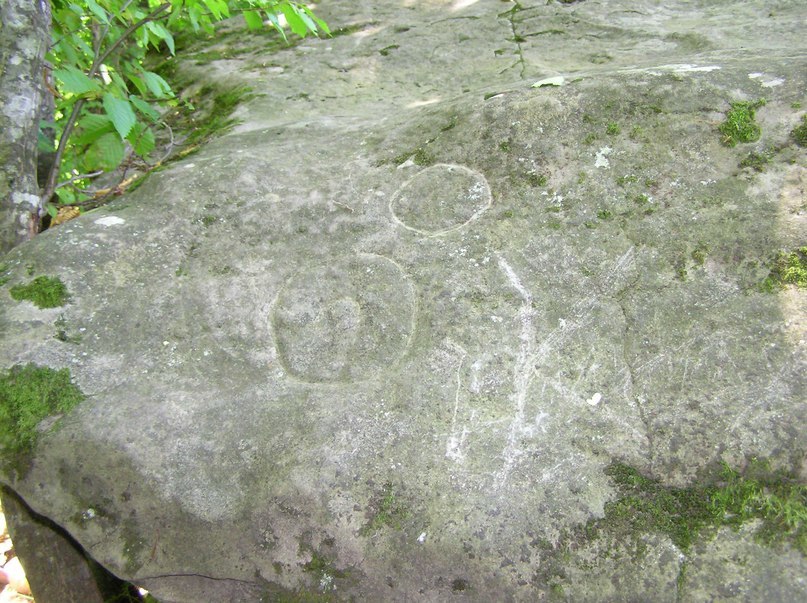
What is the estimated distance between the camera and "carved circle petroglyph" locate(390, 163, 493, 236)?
6.59 feet

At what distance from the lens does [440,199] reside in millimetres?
2070

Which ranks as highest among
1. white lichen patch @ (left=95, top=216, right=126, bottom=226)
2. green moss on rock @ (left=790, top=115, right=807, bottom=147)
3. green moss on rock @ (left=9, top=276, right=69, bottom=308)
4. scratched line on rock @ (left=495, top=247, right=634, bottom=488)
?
white lichen patch @ (left=95, top=216, right=126, bottom=226)

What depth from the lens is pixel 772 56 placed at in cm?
221

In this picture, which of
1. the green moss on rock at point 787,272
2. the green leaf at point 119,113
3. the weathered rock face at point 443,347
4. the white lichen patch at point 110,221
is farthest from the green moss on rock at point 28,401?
the green moss on rock at point 787,272

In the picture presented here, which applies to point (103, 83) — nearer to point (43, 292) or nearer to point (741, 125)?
point (43, 292)

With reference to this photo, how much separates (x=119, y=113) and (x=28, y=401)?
38.8 inches

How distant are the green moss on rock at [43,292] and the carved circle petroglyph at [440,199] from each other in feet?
3.35

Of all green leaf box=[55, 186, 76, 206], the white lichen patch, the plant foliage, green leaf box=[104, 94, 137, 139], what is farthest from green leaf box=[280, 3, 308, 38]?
green leaf box=[55, 186, 76, 206]

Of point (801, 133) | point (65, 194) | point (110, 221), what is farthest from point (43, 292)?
point (801, 133)

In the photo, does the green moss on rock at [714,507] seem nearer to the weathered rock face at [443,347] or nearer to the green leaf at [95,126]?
the weathered rock face at [443,347]

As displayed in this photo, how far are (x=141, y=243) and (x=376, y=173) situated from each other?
0.81 metres

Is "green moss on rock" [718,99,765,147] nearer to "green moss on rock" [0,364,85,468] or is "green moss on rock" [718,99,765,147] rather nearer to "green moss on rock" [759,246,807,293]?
"green moss on rock" [759,246,807,293]

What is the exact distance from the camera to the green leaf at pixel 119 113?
6.84ft

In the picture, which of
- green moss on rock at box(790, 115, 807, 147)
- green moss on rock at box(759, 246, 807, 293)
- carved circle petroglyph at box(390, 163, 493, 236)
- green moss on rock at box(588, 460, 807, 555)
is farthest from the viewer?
carved circle petroglyph at box(390, 163, 493, 236)
